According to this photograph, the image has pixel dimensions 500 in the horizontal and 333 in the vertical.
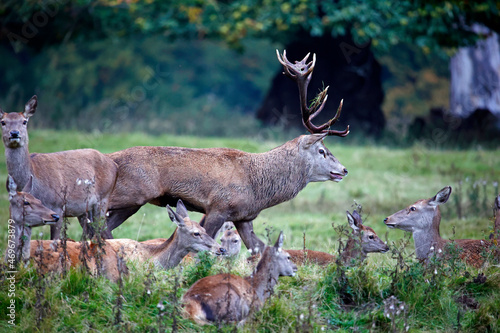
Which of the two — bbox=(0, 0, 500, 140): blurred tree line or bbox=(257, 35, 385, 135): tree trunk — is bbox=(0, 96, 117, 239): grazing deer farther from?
bbox=(257, 35, 385, 135): tree trunk

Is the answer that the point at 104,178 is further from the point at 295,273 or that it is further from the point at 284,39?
A: the point at 284,39

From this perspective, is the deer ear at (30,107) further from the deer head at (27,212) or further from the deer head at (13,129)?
the deer head at (27,212)

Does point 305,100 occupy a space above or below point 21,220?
above

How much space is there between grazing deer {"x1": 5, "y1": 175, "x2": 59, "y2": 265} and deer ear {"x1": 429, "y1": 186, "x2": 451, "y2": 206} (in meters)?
4.41

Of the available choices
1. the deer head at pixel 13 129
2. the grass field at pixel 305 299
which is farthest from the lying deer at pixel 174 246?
the deer head at pixel 13 129

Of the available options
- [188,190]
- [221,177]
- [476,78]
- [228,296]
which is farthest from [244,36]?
[228,296]

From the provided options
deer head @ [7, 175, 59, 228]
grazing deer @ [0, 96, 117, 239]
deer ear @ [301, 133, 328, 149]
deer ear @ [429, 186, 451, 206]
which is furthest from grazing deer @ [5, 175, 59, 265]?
deer ear @ [429, 186, 451, 206]

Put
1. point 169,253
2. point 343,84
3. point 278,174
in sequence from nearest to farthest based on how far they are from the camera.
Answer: point 169,253 < point 278,174 < point 343,84

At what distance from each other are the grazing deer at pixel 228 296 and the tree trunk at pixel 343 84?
46.8ft

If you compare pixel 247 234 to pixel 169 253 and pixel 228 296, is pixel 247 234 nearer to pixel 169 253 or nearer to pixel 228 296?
pixel 169 253

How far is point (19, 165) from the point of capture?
25.4 ft

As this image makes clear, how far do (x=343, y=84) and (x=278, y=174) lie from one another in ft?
42.3

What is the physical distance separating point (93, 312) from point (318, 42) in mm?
16792

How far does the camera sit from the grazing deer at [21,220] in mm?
6477
